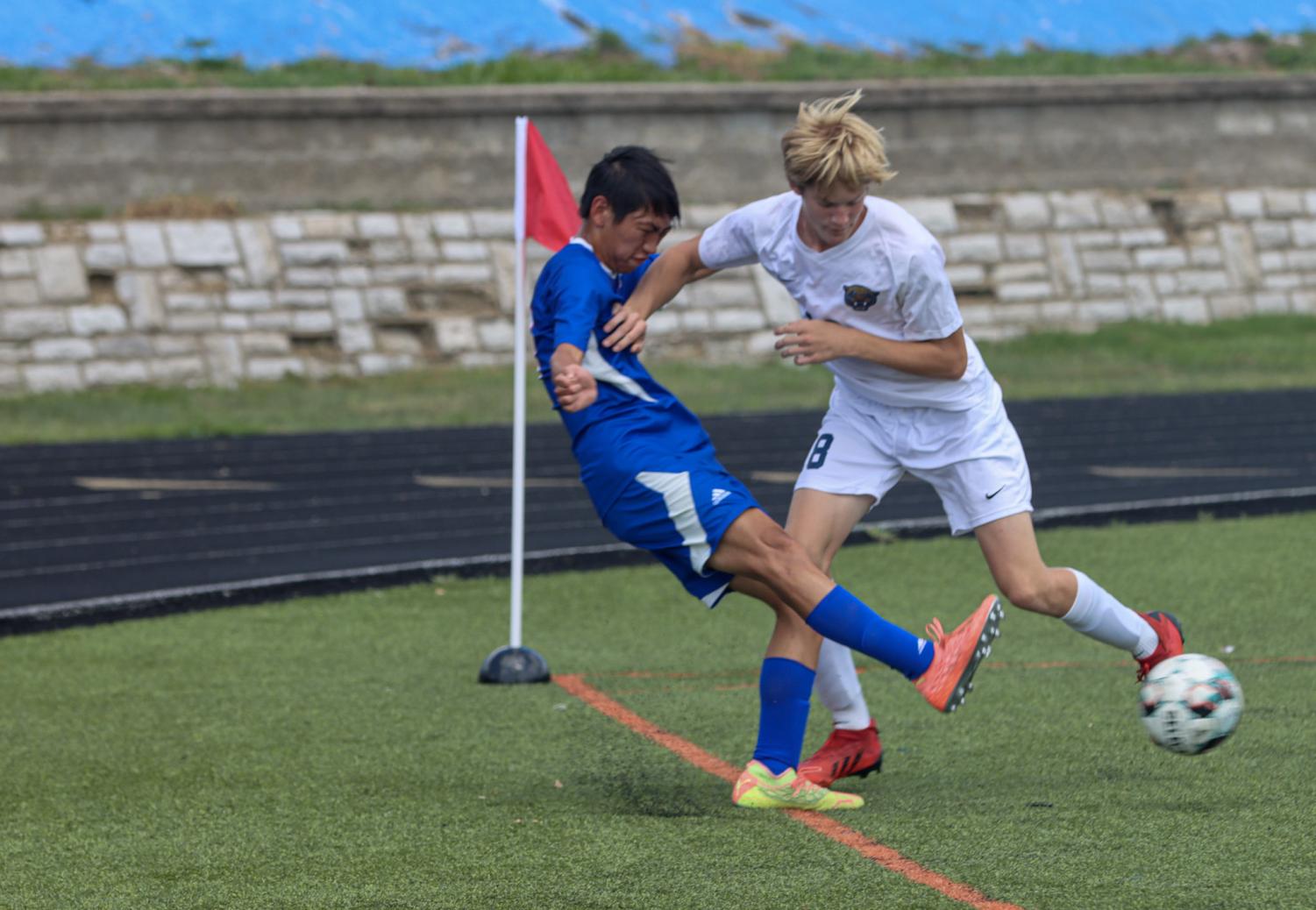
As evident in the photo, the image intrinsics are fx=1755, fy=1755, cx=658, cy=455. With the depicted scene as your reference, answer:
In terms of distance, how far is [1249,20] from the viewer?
81.9 feet

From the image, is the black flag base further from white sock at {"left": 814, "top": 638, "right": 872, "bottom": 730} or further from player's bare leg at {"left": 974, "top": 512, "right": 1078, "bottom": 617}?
player's bare leg at {"left": 974, "top": 512, "right": 1078, "bottom": 617}

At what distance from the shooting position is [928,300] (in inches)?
182

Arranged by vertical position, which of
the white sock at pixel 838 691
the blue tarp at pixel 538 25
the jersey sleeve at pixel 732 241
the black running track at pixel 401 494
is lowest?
the black running track at pixel 401 494

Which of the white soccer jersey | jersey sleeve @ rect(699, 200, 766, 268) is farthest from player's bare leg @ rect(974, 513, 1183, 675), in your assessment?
jersey sleeve @ rect(699, 200, 766, 268)

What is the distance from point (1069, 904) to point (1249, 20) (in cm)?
2376

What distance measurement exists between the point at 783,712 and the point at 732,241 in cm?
130

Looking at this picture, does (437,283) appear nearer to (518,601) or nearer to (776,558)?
(518,601)

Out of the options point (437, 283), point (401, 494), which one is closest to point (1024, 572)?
point (401, 494)

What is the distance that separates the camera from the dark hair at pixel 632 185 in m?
4.77

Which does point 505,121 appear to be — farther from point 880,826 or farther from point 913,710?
point 880,826

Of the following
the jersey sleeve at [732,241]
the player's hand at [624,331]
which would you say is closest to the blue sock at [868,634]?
the player's hand at [624,331]

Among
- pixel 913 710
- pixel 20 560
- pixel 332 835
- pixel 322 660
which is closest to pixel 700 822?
pixel 332 835

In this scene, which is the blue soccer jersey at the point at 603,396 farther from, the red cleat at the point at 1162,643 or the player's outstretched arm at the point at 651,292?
the red cleat at the point at 1162,643

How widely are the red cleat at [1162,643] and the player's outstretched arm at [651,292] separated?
1.62 m
